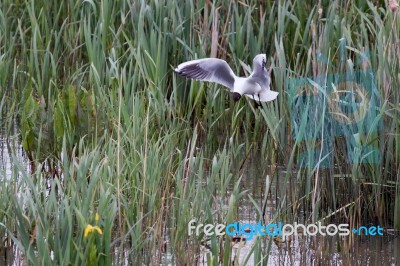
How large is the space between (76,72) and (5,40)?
0.66 meters

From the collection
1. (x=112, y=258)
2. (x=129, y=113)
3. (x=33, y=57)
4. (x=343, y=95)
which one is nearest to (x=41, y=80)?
(x=33, y=57)

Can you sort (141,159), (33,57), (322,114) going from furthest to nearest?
(33,57) < (322,114) < (141,159)

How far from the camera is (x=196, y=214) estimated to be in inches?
146

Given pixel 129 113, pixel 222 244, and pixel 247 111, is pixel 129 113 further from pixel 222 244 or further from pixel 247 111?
pixel 222 244

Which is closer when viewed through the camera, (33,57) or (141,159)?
(141,159)

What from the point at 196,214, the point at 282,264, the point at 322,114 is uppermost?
the point at 322,114

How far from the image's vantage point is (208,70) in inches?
169
